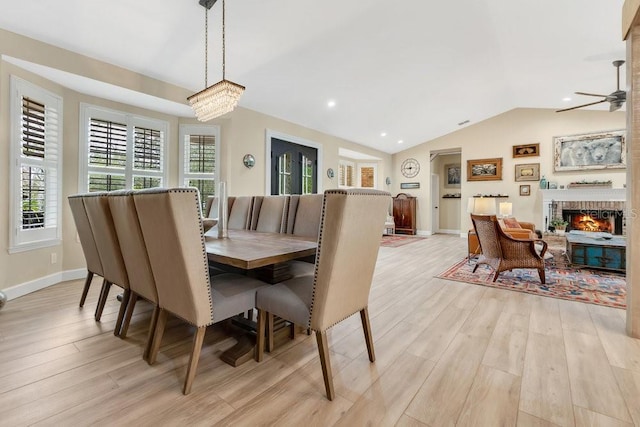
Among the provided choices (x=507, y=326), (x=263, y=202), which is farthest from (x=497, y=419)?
(x=263, y=202)

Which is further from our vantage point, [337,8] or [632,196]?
[337,8]

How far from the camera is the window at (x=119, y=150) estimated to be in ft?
11.9

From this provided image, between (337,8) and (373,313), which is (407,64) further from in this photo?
(373,313)

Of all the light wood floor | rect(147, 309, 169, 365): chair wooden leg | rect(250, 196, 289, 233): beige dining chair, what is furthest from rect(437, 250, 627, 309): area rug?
rect(147, 309, 169, 365): chair wooden leg

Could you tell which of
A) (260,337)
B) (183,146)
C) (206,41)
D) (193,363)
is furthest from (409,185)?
(193,363)

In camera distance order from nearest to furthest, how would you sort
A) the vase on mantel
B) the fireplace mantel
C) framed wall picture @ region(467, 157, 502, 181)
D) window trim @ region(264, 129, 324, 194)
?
1. window trim @ region(264, 129, 324, 194)
2. the fireplace mantel
3. the vase on mantel
4. framed wall picture @ region(467, 157, 502, 181)

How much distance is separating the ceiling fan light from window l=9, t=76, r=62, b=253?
1.70 m

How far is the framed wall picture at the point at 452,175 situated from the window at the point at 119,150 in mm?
8146

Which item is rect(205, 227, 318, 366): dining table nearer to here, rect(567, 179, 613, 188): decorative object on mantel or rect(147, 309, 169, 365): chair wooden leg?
rect(147, 309, 169, 365): chair wooden leg

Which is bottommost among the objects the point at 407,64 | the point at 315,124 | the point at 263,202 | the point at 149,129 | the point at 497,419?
the point at 497,419

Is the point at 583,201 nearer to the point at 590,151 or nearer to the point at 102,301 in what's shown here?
the point at 590,151

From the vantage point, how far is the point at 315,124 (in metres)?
5.87

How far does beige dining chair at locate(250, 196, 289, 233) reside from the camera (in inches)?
118

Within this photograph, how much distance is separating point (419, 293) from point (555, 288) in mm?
1571
